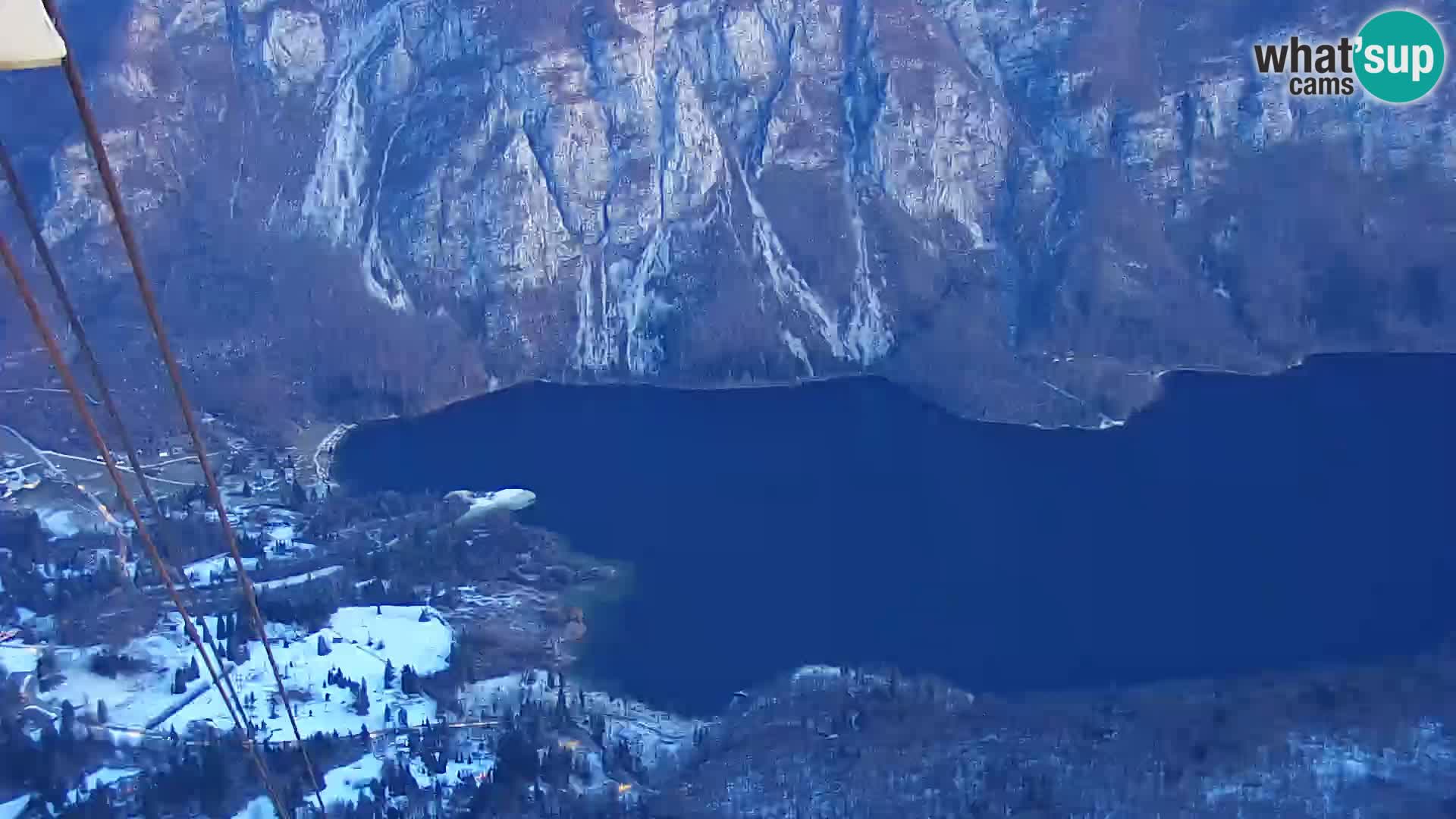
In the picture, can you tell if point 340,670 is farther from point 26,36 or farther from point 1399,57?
point 1399,57

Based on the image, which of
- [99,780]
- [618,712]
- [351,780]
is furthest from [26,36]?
[618,712]

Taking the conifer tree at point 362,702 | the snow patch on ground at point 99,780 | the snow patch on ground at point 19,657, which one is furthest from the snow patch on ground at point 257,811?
the snow patch on ground at point 19,657

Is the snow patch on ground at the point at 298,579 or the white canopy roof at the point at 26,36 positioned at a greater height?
the white canopy roof at the point at 26,36

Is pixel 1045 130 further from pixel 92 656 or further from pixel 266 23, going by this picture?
pixel 92 656

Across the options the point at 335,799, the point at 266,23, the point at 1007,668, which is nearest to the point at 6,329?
the point at 266,23

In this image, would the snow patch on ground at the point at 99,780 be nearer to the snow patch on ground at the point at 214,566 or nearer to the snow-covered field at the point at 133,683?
the snow-covered field at the point at 133,683

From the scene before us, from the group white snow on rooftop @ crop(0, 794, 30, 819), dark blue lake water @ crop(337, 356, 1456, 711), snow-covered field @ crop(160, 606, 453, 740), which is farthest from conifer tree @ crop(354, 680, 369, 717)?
white snow on rooftop @ crop(0, 794, 30, 819)
